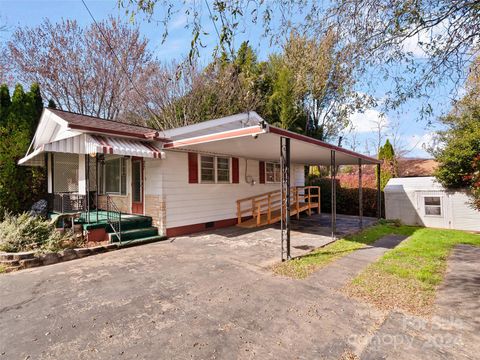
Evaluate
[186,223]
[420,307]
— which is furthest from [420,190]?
[186,223]

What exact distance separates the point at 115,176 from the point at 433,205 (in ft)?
43.0

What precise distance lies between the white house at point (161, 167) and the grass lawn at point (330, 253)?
9.21ft

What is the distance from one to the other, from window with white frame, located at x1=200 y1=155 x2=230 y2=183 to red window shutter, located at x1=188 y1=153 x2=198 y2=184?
276 millimetres

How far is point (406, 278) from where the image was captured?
4.67 m

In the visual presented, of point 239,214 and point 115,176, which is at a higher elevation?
point 115,176

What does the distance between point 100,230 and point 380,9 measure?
8323mm

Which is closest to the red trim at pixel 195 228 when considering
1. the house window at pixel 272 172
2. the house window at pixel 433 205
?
the house window at pixel 272 172

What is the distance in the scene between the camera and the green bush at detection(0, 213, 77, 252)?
243 inches

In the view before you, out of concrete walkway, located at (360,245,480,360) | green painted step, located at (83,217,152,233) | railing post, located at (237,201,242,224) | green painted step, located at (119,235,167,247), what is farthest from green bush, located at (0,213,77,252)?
concrete walkway, located at (360,245,480,360)

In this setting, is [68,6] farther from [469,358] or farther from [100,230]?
[469,358]

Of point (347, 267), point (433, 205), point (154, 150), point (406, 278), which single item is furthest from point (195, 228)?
point (433, 205)

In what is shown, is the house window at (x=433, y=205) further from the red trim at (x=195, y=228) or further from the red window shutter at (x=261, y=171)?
the red trim at (x=195, y=228)

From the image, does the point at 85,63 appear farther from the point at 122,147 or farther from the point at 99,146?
the point at 99,146

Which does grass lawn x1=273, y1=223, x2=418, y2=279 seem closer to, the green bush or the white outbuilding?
the white outbuilding
